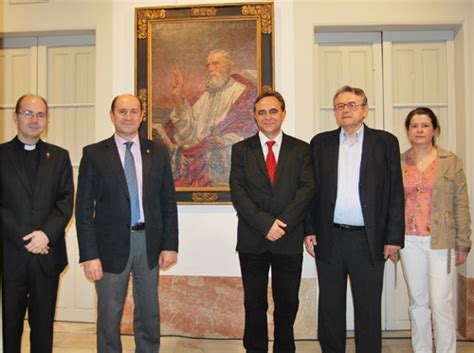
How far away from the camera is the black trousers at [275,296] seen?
7.89 ft

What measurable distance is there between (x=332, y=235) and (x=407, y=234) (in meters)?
0.54

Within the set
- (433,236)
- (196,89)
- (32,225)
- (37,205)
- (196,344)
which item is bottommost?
(196,344)

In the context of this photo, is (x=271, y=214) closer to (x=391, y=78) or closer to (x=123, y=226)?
(x=123, y=226)

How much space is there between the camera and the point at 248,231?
2.44 meters

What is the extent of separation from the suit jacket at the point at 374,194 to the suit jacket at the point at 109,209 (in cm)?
96

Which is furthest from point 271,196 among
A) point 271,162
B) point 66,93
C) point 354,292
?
point 66,93

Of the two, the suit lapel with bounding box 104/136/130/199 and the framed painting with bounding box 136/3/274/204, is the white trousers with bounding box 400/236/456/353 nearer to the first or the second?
the framed painting with bounding box 136/3/274/204

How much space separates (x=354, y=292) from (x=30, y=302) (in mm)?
1781

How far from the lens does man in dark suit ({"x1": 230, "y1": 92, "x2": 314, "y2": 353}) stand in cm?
238

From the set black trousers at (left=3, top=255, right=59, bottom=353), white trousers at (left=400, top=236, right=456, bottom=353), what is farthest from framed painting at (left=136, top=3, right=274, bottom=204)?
white trousers at (left=400, top=236, right=456, bottom=353)

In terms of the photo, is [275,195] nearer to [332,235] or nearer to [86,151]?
[332,235]

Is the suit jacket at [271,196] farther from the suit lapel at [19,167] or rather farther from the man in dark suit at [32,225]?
the suit lapel at [19,167]

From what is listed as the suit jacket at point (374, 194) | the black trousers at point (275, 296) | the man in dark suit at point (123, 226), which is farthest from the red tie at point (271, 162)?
the man in dark suit at point (123, 226)

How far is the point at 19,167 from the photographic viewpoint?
217cm
